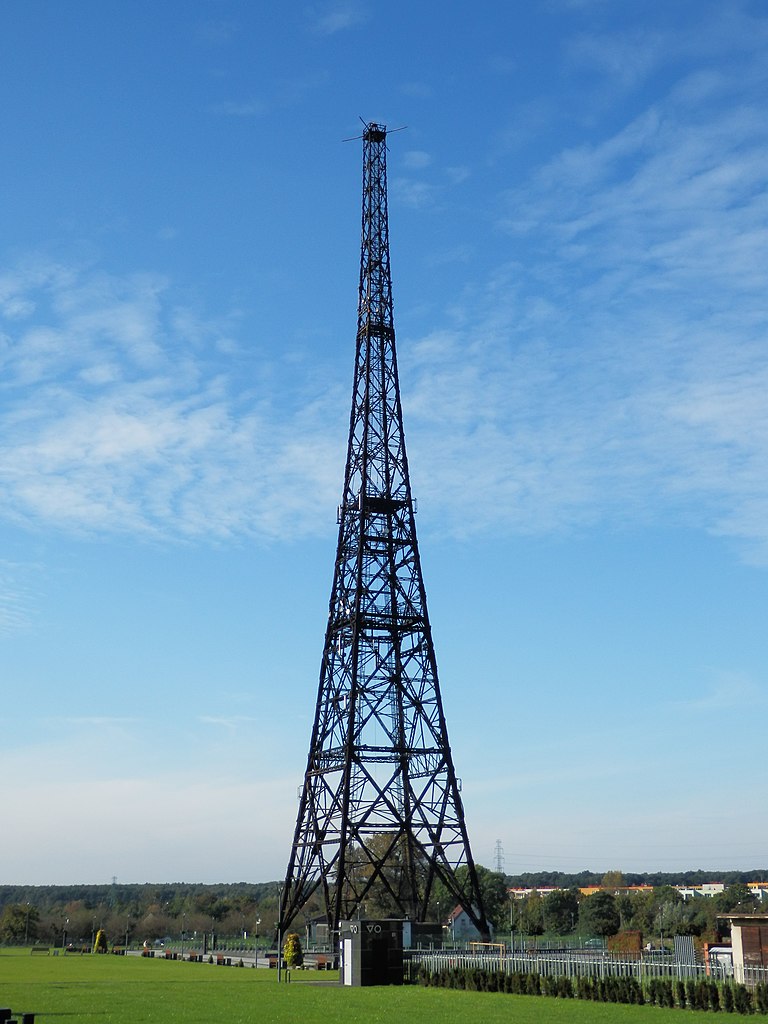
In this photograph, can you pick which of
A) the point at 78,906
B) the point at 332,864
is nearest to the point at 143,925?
the point at 78,906

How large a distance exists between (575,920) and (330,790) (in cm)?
8067

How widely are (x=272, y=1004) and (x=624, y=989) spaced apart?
9247 millimetres

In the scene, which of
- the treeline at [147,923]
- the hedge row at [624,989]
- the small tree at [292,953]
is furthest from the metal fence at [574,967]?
the treeline at [147,923]

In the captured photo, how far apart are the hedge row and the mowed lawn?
864 mm

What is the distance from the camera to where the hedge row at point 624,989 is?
25.0 m

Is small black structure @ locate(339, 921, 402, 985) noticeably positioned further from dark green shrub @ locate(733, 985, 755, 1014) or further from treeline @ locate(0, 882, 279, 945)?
treeline @ locate(0, 882, 279, 945)

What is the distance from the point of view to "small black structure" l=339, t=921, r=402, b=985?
3631 centimetres

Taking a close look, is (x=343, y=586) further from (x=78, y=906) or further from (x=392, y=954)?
(x=78, y=906)

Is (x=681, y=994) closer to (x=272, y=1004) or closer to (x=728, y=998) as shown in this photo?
(x=728, y=998)

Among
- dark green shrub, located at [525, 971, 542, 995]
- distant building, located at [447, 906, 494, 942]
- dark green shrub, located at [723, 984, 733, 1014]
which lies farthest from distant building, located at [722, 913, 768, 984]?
distant building, located at [447, 906, 494, 942]

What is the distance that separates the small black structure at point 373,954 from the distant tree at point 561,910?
3431 inches

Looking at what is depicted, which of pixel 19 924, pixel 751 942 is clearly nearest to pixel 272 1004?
pixel 751 942

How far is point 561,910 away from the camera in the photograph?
124000mm

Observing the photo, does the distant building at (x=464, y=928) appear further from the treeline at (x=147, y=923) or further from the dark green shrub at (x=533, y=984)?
the treeline at (x=147, y=923)
